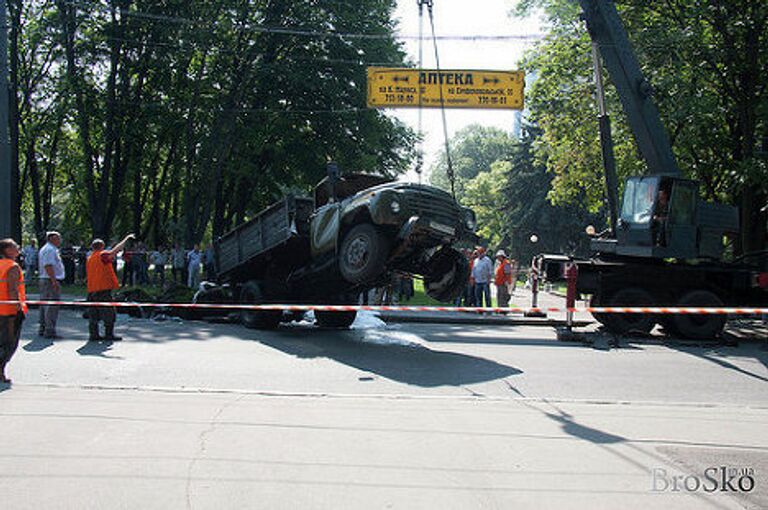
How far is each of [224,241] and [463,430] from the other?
9.69m

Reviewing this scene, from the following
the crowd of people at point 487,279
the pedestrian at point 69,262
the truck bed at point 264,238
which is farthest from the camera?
the pedestrian at point 69,262

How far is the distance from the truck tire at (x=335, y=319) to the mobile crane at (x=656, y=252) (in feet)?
13.0

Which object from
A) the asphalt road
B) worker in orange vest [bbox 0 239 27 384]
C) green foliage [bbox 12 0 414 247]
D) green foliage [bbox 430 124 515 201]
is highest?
green foliage [bbox 430 124 515 201]

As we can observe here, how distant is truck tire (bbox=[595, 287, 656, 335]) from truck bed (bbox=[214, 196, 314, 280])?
5.86 metres

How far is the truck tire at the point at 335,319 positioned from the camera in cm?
1312

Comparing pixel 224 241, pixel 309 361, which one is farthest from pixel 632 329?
pixel 224 241

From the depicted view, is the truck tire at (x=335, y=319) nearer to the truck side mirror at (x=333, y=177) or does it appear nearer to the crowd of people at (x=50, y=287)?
the truck side mirror at (x=333, y=177)

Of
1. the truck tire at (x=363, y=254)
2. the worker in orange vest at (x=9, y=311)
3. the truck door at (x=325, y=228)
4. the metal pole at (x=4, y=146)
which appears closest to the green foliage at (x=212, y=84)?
the metal pole at (x=4, y=146)

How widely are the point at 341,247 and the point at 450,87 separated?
6722 mm

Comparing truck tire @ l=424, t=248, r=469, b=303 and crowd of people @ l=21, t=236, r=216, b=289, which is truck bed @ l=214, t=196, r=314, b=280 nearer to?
truck tire @ l=424, t=248, r=469, b=303

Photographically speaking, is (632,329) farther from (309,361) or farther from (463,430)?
(463,430)

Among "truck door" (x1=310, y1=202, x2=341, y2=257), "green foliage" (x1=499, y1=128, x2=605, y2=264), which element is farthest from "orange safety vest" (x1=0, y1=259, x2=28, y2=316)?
"green foliage" (x1=499, y1=128, x2=605, y2=264)

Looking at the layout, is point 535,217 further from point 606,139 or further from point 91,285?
point 91,285

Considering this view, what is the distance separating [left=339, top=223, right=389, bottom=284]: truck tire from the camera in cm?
1029
